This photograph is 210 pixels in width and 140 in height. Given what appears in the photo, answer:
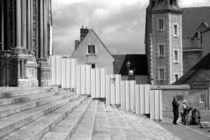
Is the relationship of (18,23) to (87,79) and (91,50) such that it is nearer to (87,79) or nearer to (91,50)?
(87,79)

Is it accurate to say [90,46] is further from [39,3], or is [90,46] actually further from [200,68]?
[39,3]

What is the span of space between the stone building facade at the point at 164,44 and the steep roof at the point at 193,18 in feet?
31.0

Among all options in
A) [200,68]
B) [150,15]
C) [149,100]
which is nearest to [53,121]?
[149,100]

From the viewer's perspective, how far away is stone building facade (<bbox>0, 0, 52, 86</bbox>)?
1313 centimetres

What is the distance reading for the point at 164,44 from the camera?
51.4 metres

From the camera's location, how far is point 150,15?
52562 millimetres

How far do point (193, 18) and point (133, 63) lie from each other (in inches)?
520

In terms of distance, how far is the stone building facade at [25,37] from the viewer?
1313 centimetres

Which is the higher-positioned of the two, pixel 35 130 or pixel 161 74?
pixel 161 74

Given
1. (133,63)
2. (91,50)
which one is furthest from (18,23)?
(133,63)

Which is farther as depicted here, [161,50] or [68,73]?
[161,50]

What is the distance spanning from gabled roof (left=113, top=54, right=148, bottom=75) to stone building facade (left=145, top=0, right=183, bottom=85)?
2.41 m

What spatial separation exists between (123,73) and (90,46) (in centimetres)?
809

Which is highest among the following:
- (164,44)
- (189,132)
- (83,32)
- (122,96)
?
(83,32)
